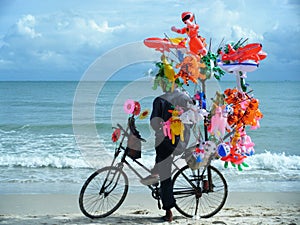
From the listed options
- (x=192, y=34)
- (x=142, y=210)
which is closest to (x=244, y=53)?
(x=192, y=34)

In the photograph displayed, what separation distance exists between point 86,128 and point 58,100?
508 inches

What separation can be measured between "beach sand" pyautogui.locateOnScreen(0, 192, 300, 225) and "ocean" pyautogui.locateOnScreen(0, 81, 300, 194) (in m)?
0.49

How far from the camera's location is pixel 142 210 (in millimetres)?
5961

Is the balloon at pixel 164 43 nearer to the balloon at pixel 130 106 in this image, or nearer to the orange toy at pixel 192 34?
the orange toy at pixel 192 34

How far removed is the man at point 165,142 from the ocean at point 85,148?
375 mm

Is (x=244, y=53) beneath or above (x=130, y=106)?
above

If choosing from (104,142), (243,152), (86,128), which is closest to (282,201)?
(243,152)

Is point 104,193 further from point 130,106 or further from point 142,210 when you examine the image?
point 130,106

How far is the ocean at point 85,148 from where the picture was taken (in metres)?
7.73

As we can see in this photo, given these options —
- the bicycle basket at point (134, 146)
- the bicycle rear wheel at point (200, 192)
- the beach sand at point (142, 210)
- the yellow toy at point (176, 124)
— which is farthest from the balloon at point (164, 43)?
the beach sand at point (142, 210)

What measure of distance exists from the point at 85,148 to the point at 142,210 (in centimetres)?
576

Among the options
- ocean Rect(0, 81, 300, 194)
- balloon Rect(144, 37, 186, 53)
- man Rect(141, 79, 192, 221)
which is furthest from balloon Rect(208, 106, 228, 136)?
balloon Rect(144, 37, 186, 53)

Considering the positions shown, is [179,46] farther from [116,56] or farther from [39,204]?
[39,204]

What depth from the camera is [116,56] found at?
16.1ft
